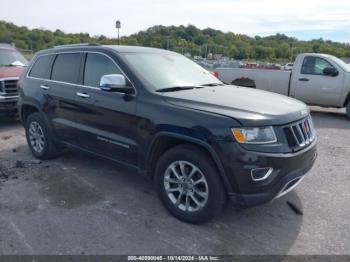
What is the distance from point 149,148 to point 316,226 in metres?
1.96

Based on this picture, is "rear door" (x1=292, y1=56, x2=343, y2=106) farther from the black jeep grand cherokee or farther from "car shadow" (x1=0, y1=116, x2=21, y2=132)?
"car shadow" (x1=0, y1=116, x2=21, y2=132)

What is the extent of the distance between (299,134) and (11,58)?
8258 mm

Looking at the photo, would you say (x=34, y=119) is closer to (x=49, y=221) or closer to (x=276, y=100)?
(x=49, y=221)

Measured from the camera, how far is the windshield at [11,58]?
9.20 meters

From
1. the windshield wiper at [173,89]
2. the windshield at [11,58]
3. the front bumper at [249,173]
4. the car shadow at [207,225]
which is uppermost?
the windshield at [11,58]

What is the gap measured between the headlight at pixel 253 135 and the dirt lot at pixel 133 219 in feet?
3.25

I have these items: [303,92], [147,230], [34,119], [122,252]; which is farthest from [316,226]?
[303,92]

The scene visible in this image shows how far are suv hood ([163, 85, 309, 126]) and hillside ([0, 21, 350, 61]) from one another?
86.3 ft

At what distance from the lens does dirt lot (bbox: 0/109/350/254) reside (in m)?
3.40

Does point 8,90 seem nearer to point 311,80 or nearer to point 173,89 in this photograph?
point 173,89

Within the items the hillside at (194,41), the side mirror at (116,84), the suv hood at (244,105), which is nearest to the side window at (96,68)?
the side mirror at (116,84)

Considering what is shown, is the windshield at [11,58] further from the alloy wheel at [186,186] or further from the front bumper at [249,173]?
the front bumper at [249,173]

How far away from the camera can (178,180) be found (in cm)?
382

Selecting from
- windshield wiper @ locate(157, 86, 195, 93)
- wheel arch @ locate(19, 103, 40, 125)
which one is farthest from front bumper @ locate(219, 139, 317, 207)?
wheel arch @ locate(19, 103, 40, 125)
